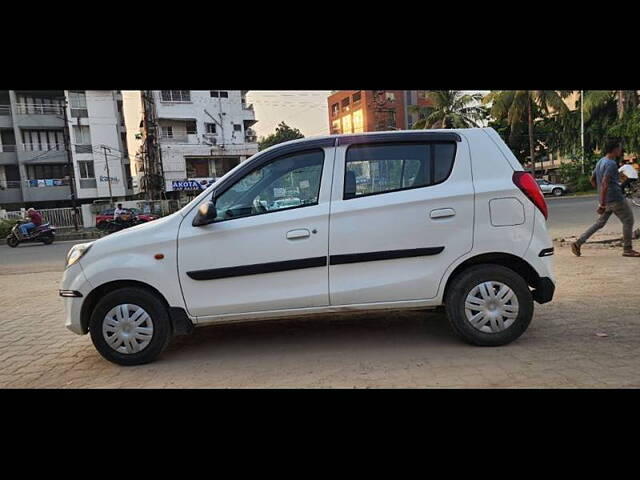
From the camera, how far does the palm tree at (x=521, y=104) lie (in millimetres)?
33719

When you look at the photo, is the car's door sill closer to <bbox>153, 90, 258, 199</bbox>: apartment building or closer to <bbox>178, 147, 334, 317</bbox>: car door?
<bbox>178, 147, 334, 317</bbox>: car door

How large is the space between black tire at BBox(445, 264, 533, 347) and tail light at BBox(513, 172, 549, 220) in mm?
626

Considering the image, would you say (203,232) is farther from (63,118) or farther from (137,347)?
(63,118)

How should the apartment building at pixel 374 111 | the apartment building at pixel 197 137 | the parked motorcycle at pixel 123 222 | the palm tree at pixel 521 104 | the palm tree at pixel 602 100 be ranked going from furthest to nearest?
the apartment building at pixel 374 111 < the apartment building at pixel 197 137 < the palm tree at pixel 521 104 < the palm tree at pixel 602 100 < the parked motorcycle at pixel 123 222

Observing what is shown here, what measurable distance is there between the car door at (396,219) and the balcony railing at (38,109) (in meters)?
40.1

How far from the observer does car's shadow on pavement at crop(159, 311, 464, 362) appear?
407 centimetres

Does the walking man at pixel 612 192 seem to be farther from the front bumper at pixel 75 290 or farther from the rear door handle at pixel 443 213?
the front bumper at pixel 75 290

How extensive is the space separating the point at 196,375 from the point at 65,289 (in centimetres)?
140

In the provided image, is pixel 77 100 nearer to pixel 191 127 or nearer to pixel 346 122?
pixel 191 127

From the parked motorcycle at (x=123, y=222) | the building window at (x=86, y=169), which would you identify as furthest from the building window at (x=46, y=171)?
the parked motorcycle at (x=123, y=222)

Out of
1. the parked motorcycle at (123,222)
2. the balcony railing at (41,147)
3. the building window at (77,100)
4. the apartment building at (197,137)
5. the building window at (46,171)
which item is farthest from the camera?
the apartment building at (197,137)

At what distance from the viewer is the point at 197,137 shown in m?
37.0
